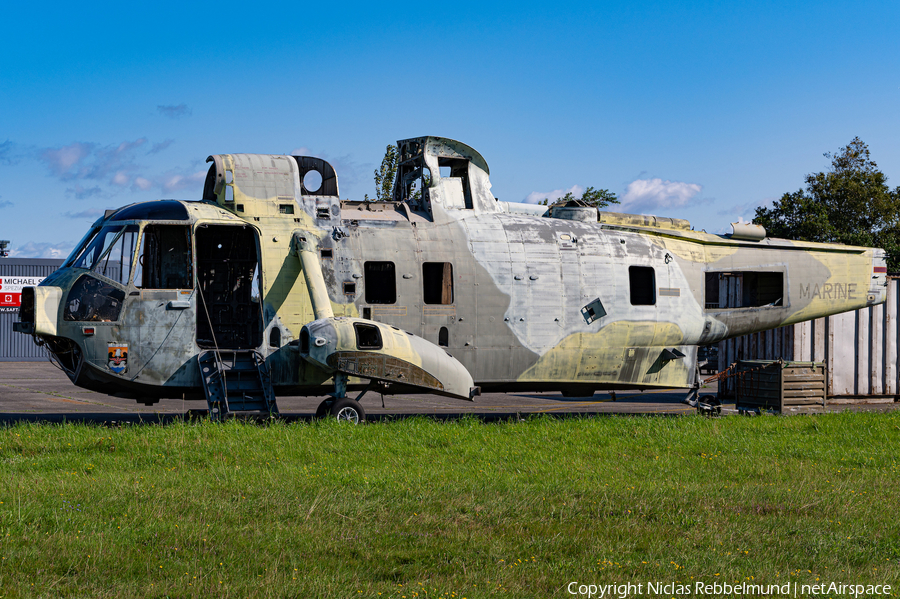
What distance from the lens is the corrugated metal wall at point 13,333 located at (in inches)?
1752

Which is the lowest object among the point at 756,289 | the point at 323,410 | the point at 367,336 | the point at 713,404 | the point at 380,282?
the point at 713,404

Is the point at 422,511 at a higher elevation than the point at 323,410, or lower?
lower

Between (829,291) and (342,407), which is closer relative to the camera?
(342,407)

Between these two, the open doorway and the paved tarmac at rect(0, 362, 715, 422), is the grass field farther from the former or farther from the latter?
the paved tarmac at rect(0, 362, 715, 422)

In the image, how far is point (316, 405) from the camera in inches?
838

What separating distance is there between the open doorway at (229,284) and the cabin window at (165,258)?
12.3 inches

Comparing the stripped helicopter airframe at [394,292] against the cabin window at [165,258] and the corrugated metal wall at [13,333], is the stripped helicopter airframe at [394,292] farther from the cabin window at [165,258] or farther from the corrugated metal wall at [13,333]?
the corrugated metal wall at [13,333]

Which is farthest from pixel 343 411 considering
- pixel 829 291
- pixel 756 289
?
pixel 829 291

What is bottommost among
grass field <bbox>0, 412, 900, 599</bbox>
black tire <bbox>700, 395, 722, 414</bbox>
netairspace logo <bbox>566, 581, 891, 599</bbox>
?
netairspace logo <bbox>566, 581, 891, 599</bbox>

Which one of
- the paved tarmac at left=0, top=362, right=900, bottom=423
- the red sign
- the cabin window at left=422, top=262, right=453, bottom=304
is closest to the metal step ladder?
the cabin window at left=422, top=262, right=453, bottom=304

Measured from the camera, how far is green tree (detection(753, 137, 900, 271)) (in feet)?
155

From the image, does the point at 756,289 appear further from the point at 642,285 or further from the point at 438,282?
the point at 438,282

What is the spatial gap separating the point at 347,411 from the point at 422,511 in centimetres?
572

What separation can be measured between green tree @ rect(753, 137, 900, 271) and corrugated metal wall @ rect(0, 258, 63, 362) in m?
44.5
